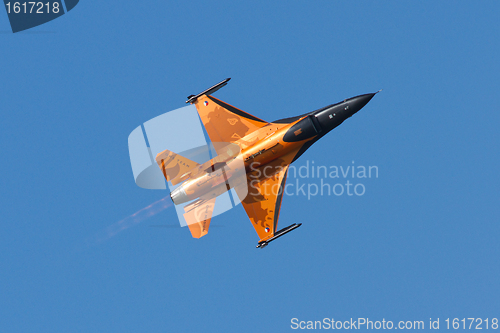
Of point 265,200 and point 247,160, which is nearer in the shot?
point 247,160

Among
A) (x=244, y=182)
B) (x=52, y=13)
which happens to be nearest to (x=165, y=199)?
(x=244, y=182)

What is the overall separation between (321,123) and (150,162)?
32.4 feet

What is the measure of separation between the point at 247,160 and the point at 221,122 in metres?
2.89

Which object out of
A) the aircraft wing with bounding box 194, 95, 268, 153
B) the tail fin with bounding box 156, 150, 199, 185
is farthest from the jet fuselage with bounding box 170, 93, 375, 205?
the aircraft wing with bounding box 194, 95, 268, 153

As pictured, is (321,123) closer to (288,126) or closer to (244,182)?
(288,126)

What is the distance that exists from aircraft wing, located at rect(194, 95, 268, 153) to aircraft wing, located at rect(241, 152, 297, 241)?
2.69m

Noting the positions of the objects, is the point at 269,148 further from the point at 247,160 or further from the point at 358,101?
the point at 358,101

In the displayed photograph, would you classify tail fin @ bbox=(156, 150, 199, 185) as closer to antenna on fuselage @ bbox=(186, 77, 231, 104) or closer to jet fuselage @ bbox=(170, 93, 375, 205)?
jet fuselage @ bbox=(170, 93, 375, 205)

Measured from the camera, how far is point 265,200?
34500 mm

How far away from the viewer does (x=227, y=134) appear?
34250 mm

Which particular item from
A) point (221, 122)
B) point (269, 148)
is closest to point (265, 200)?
point (269, 148)

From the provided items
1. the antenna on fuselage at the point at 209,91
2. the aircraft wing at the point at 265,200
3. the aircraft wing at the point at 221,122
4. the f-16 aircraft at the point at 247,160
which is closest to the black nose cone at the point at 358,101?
the f-16 aircraft at the point at 247,160

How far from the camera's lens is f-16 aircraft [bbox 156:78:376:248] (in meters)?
33.2

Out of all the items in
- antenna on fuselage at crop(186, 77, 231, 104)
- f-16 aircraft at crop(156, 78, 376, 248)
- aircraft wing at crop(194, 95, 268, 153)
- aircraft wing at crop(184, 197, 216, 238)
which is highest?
antenna on fuselage at crop(186, 77, 231, 104)
